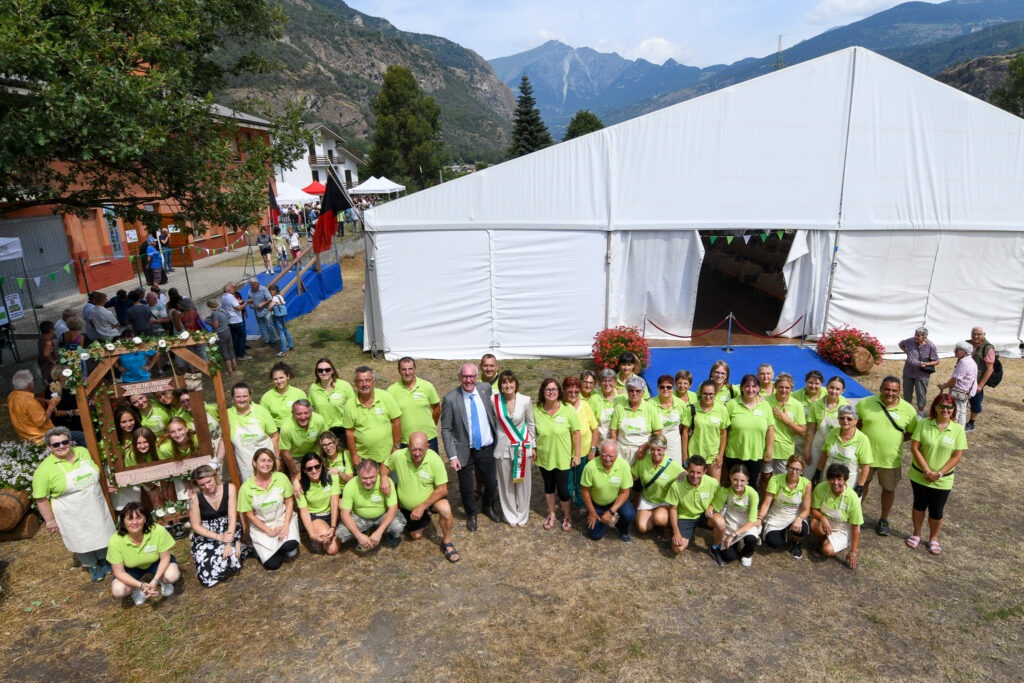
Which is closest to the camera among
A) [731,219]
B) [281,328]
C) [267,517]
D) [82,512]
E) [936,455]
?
[82,512]

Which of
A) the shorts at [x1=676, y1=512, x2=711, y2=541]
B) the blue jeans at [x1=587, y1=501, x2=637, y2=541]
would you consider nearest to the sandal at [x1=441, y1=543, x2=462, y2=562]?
the blue jeans at [x1=587, y1=501, x2=637, y2=541]

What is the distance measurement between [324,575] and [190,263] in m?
19.1

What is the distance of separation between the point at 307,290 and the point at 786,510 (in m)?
12.8

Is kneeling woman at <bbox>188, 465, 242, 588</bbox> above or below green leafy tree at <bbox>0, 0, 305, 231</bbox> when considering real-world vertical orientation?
below

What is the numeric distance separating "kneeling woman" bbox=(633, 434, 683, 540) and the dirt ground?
27 cm

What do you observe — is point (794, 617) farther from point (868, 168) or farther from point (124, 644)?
point (868, 168)

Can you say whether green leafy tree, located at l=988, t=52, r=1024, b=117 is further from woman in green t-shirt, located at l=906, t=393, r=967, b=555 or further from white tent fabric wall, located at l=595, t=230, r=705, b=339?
woman in green t-shirt, located at l=906, t=393, r=967, b=555

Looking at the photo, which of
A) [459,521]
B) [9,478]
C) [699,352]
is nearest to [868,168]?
[699,352]

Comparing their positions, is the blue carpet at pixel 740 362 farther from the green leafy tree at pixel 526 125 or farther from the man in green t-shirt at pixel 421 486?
the green leafy tree at pixel 526 125

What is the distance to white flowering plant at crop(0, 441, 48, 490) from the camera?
5.91 metres

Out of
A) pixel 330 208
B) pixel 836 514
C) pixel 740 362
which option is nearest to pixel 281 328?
pixel 330 208

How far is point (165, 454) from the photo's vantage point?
17.9 ft

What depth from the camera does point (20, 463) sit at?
602cm

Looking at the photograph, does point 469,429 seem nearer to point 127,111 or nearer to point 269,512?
point 269,512
